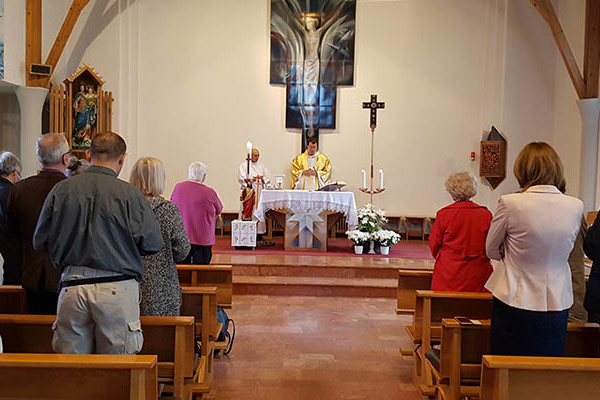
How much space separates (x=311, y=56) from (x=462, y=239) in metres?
7.04

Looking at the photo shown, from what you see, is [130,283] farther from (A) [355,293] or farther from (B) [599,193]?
(B) [599,193]

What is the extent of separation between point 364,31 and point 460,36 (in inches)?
67.6

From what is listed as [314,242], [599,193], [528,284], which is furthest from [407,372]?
[599,193]

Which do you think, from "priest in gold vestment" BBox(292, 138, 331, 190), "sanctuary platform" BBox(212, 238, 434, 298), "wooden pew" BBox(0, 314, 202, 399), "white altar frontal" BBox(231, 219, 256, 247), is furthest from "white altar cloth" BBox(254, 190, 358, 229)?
"wooden pew" BBox(0, 314, 202, 399)

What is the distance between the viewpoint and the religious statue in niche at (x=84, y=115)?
877 cm

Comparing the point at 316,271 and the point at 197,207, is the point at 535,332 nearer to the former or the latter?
the point at 197,207

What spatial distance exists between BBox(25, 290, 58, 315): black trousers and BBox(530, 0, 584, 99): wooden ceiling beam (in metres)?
8.40

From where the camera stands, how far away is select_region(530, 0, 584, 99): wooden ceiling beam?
852 cm

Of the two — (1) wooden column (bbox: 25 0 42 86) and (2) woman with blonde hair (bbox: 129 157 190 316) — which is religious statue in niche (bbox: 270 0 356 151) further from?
(2) woman with blonde hair (bbox: 129 157 190 316)

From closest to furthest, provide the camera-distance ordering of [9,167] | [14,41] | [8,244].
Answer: [8,244], [9,167], [14,41]

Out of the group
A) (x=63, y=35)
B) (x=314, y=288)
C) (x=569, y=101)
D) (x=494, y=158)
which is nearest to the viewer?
(x=314, y=288)

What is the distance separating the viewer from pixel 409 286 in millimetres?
4098

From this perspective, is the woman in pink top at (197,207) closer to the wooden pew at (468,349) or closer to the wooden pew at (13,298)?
the wooden pew at (13,298)

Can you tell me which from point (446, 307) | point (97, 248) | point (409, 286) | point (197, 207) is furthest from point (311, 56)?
point (97, 248)
